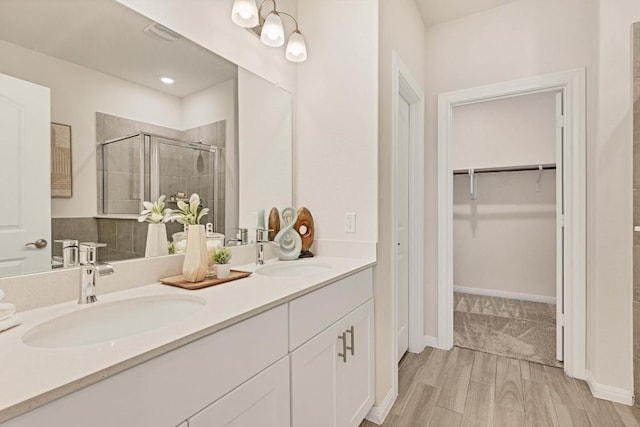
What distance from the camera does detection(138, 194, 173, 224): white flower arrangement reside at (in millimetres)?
1289

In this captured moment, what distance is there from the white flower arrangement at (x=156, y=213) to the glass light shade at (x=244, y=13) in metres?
0.91

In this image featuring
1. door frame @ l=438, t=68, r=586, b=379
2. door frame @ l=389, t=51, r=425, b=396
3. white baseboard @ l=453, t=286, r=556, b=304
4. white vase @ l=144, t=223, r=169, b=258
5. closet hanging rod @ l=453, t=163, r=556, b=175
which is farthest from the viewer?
white baseboard @ l=453, t=286, r=556, b=304

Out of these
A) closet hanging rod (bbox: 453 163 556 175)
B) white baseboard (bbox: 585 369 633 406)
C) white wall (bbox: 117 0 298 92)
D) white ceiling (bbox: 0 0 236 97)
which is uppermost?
white wall (bbox: 117 0 298 92)

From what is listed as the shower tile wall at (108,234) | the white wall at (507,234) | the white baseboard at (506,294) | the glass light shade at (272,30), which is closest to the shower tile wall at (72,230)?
the shower tile wall at (108,234)

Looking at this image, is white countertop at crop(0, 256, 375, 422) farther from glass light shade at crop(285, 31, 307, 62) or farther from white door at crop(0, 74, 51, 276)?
glass light shade at crop(285, 31, 307, 62)

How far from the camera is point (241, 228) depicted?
1746 mm

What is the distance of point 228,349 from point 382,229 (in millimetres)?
1184

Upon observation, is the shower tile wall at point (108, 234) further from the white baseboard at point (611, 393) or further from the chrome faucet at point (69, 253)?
the white baseboard at point (611, 393)

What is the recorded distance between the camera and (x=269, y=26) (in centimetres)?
171

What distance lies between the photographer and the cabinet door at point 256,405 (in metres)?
0.81

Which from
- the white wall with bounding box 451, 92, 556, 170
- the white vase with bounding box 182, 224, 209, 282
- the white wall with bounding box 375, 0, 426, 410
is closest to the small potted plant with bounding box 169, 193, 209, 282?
the white vase with bounding box 182, 224, 209, 282

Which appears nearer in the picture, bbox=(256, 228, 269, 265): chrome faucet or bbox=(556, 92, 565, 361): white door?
bbox=(256, 228, 269, 265): chrome faucet

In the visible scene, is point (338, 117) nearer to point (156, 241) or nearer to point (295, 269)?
point (295, 269)

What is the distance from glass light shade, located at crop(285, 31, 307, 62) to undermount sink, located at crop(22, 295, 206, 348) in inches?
58.7
